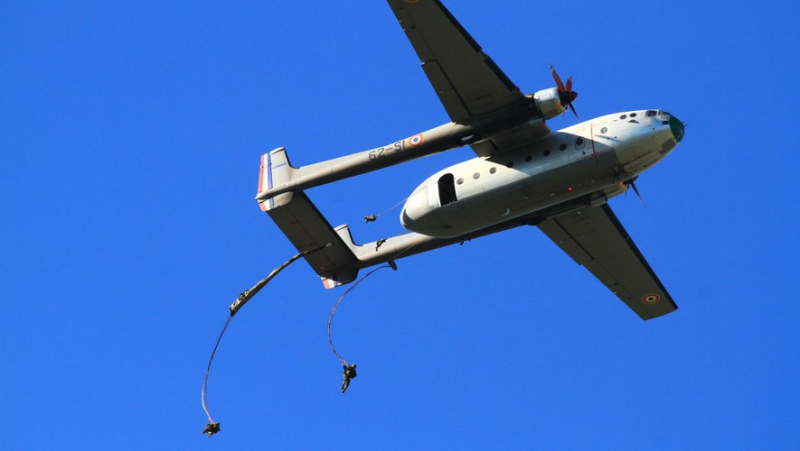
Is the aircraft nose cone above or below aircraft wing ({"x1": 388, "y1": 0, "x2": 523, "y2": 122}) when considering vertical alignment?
below

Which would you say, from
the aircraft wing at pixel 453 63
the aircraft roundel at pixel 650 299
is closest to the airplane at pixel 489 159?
the aircraft wing at pixel 453 63

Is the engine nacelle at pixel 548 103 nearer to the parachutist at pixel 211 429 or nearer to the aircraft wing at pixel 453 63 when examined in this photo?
the aircraft wing at pixel 453 63

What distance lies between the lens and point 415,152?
28797 mm

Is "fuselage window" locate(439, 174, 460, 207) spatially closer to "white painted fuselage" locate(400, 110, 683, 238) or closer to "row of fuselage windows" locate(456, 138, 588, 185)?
"white painted fuselage" locate(400, 110, 683, 238)

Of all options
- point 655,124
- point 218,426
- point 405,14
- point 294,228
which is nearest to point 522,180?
point 655,124

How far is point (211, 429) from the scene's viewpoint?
28.6m

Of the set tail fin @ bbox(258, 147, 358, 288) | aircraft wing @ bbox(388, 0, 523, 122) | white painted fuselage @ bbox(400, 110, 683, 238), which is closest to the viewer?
aircraft wing @ bbox(388, 0, 523, 122)

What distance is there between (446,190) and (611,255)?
22.1 ft

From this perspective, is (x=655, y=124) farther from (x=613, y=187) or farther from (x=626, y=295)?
(x=626, y=295)

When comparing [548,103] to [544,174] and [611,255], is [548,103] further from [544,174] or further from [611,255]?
[611,255]

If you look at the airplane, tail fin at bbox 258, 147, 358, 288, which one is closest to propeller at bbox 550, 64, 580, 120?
the airplane

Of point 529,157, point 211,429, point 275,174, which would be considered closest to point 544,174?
point 529,157

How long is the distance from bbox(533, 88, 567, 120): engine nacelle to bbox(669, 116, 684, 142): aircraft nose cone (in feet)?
9.51

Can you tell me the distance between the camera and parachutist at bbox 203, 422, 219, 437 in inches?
1123
